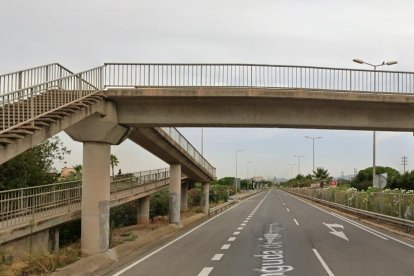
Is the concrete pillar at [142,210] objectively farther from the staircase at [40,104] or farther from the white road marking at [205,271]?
the white road marking at [205,271]

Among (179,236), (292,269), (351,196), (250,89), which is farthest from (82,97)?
(351,196)

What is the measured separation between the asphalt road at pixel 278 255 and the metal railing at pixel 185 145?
5.40m

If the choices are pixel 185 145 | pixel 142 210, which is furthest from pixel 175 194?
pixel 142 210

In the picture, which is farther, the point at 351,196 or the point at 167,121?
the point at 351,196

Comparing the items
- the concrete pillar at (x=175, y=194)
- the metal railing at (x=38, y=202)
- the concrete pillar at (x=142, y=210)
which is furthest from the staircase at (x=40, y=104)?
the concrete pillar at (x=142, y=210)

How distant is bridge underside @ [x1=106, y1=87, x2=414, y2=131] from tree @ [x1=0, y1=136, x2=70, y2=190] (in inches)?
330

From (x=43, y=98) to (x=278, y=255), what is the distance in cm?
826

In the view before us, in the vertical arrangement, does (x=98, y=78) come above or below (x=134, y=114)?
above

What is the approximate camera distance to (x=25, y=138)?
37.4ft

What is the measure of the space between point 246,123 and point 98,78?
5.75m

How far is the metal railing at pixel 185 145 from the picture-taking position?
84.8 feet

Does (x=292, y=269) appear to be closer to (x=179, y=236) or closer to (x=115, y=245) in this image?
(x=115, y=245)

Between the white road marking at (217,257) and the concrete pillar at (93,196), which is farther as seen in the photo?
the concrete pillar at (93,196)

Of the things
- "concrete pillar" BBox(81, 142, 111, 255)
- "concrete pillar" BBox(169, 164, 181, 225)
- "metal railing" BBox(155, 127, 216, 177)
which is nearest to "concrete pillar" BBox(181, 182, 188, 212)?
"metal railing" BBox(155, 127, 216, 177)
